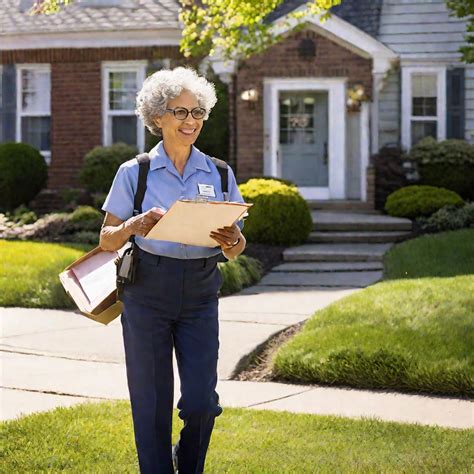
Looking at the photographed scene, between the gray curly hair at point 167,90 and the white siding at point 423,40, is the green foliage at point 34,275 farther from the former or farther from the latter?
the white siding at point 423,40

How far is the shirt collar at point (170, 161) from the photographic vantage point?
4.59 meters

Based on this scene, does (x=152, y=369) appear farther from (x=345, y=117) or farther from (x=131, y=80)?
(x=131, y=80)

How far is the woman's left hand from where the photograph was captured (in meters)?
4.45

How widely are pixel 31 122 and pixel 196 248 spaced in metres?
17.6

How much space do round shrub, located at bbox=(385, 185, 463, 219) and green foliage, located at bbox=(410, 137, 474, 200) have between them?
1.04 meters

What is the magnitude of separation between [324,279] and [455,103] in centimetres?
855

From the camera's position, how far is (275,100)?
19.5 meters

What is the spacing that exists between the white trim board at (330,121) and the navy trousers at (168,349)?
1497 cm

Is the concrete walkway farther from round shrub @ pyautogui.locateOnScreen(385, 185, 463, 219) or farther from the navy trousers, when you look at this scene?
round shrub @ pyautogui.locateOnScreen(385, 185, 463, 219)

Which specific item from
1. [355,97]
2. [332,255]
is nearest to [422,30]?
[355,97]

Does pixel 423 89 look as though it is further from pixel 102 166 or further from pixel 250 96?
pixel 102 166

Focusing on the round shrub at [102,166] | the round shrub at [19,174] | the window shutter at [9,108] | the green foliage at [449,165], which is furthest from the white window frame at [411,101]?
the window shutter at [9,108]

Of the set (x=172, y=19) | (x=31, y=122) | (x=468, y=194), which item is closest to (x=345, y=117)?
(x=468, y=194)

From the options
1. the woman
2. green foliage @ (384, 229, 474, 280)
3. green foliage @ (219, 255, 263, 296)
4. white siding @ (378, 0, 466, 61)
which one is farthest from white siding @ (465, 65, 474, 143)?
the woman
